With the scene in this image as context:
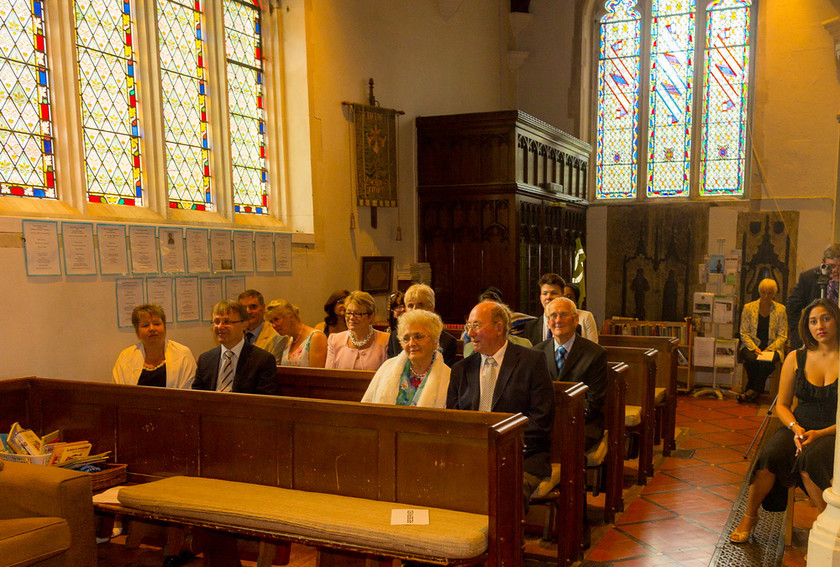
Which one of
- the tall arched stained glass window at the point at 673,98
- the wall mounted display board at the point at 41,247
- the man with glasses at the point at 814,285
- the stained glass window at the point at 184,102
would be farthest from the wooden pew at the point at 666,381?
the tall arched stained glass window at the point at 673,98

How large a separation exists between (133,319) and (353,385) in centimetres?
145

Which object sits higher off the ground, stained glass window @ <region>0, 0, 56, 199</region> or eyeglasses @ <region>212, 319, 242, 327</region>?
stained glass window @ <region>0, 0, 56, 199</region>

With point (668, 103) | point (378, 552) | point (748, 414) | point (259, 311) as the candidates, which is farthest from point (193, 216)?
point (668, 103)

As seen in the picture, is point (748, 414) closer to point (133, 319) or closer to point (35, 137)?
point (133, 319)

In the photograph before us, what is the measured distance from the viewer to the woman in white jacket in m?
4.34

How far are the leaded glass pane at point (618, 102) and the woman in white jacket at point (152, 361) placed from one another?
25.3 feet

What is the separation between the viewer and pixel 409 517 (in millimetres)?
2785

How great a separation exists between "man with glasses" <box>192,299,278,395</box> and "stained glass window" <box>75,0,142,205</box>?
188 centimetres

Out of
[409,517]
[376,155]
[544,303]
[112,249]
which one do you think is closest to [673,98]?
[376,155]

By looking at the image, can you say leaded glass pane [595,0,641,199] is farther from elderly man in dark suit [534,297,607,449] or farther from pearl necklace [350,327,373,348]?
pearl necklace [350,327,373,348]

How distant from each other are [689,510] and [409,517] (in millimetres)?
2566

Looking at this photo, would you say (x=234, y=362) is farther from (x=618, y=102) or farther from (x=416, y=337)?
(x=618, y=102)

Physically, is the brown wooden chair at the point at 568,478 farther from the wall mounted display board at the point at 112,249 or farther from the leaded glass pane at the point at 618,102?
the leaded glass pane at the point at 618,102

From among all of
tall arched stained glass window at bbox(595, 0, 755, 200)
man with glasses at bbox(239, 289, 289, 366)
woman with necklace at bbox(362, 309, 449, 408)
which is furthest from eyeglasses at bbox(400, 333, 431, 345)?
tall arched stained glass window at bbox(595, 0, 755, 200)
